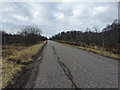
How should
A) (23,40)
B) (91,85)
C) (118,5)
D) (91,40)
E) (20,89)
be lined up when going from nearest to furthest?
(20,89), (91,85), (118,5), (23,40), (91,40)

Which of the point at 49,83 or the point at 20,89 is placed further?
the point at 49,83

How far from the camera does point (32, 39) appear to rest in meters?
26.7

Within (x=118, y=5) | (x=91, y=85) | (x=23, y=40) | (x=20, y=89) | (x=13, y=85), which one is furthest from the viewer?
(x=23, y=40)

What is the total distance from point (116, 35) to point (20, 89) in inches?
1024

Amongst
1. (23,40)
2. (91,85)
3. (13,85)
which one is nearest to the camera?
(13,85)

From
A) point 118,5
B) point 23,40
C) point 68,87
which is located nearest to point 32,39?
point 23,40

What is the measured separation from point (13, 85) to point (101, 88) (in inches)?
120

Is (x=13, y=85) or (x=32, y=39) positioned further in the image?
(x=32, y=39)

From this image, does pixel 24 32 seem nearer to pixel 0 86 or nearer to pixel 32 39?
pixel 32 39

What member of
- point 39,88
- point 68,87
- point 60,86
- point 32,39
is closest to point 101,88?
point 68,87

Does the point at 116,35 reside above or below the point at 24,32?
below

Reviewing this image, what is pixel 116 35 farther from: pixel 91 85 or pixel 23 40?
pixel 23 40

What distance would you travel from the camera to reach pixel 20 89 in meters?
2.35

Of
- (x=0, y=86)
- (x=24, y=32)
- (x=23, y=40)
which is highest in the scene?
(x=24, y=32)
